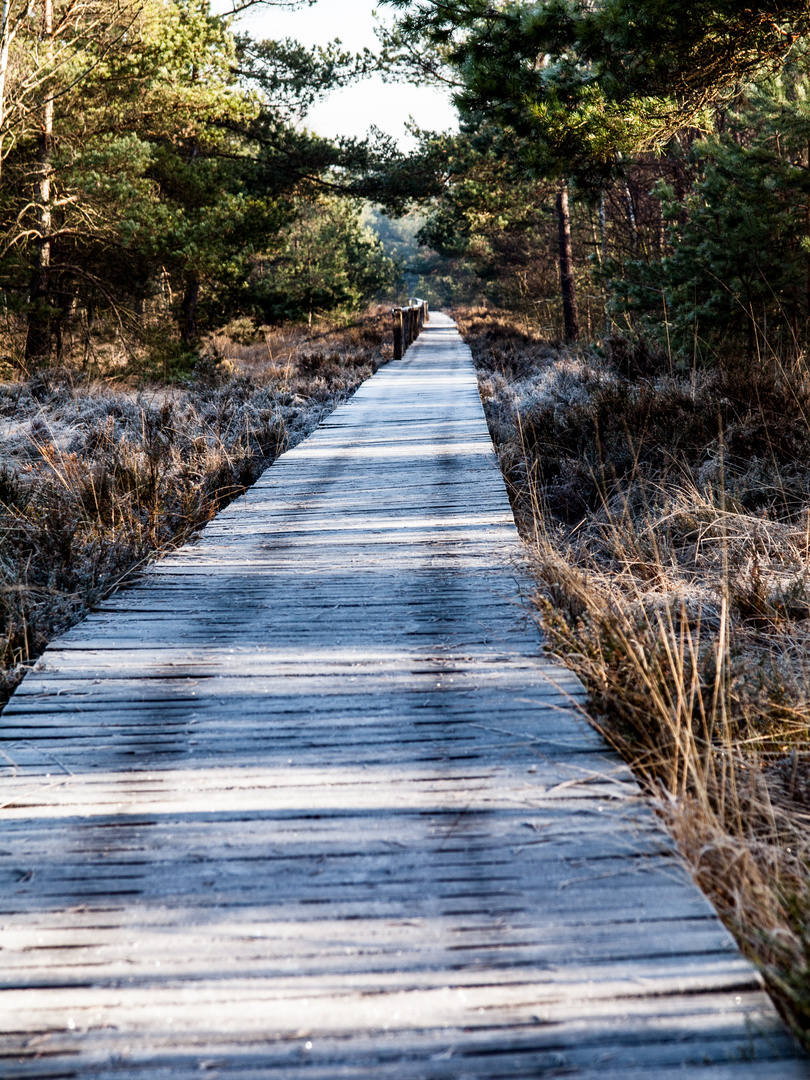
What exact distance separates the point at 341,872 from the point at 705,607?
7.49 feet

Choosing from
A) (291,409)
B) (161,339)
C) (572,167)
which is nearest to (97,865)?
(572,167)

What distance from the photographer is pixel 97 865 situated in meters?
1.85

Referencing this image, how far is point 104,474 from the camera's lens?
538 centimetres

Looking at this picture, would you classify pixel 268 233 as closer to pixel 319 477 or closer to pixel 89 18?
pixel 89 18

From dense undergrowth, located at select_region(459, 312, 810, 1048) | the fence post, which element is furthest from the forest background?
the fence post

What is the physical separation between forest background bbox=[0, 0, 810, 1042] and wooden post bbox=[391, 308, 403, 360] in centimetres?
97

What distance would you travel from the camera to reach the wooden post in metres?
15.2

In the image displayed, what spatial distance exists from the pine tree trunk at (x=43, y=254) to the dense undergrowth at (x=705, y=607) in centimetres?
919

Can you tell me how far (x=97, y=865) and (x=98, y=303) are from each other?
1479cm

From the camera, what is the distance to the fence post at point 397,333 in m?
15.2

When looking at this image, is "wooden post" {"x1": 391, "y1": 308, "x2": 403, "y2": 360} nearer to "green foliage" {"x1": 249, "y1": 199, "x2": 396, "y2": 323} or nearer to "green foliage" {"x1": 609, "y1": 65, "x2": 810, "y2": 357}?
"green foliage" {"x1": 609, "y1": 65, "x2": 810, "y2": 357}

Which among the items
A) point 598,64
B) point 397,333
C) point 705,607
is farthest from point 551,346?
point 705,607

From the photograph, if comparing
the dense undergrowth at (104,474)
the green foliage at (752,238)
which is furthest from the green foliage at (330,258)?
the green foliage at (752,238)

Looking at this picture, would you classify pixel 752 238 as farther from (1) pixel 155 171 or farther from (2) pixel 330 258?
(2) pixel 330 258
